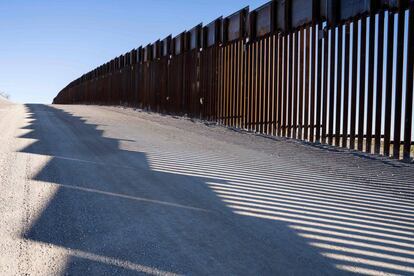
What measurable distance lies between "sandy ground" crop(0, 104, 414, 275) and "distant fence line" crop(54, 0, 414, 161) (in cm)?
156

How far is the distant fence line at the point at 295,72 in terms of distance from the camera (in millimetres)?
8859

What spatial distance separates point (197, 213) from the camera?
15.1 feet

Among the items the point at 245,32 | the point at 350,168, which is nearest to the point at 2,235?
the point at 350,168

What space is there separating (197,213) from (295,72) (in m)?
8.14

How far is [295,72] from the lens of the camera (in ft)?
39.4

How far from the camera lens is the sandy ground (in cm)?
345

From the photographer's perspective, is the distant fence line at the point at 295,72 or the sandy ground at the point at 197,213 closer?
the sandy ground at the point at 197,213

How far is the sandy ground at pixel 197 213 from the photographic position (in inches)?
136

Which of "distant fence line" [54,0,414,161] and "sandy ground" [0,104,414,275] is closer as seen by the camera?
"sandy ground" [0,104,414,275]

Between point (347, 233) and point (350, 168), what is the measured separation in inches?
144

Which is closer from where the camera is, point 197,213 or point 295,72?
point 197,213

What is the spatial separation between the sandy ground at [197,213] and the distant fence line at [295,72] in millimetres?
1564

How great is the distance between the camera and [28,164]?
6570mm

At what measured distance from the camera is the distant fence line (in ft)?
29.1
